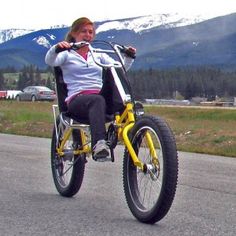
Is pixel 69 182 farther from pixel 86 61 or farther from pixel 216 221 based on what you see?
pixel 216 221

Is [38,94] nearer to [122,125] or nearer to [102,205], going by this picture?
[102,205]

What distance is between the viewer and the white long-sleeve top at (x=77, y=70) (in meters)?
6.43

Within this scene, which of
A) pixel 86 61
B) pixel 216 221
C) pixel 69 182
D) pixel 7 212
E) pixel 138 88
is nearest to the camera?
pixel 216 221

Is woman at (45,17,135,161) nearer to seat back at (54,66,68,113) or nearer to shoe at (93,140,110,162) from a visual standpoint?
shoe at (93,140,110,162)

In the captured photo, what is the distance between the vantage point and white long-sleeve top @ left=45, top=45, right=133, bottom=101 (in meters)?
6.43

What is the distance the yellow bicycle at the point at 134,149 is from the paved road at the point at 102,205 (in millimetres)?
188

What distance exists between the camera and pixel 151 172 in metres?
5.52

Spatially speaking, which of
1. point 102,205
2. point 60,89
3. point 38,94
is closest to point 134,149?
point 102,205

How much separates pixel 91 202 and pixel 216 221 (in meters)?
1.40

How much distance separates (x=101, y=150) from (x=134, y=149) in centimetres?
35

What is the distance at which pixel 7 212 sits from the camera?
236 inches

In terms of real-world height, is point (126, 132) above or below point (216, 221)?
above

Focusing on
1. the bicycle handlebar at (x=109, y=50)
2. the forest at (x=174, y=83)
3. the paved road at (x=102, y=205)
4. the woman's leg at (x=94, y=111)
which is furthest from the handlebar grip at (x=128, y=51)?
the forest at (x=174, y=83)

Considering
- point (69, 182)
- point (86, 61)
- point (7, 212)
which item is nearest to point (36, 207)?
point (7, 212)
